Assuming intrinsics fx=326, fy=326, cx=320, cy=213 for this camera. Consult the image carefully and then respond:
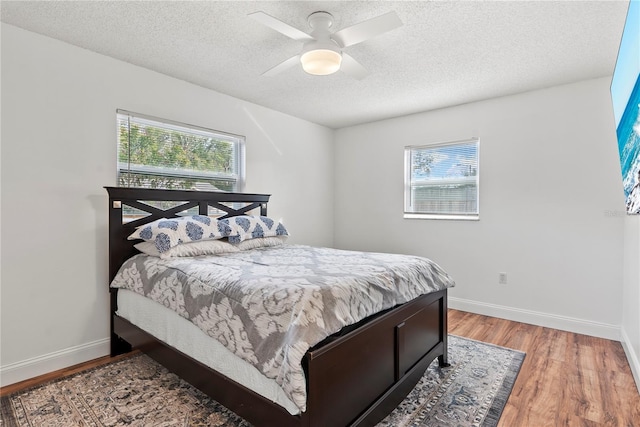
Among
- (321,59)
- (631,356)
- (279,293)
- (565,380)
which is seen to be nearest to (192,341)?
(279,293)

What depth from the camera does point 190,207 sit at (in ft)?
10.3

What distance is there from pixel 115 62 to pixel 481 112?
368 cm

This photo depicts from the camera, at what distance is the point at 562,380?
2.24 metres

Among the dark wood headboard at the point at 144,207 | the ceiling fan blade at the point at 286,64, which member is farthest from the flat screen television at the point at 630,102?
the dark wood headboard at the point at 144,207

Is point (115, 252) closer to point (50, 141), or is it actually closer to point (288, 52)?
point (50, 141)

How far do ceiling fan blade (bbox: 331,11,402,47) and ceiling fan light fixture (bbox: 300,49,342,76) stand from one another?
0.34 ft

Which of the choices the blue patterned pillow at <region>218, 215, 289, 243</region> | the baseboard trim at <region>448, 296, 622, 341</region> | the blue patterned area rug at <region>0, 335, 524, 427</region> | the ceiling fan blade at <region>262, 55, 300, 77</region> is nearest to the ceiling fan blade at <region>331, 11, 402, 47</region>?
the ceiling fan blade at <region>262, 55, 300, 77</region>

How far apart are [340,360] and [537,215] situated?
292 centimetres

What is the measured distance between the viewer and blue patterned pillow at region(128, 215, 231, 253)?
2457 millimetres

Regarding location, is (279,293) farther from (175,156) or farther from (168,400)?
(175,156)

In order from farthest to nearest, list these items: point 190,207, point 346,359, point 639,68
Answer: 1. point 190,207
2. point 639,68
3. point 346,359

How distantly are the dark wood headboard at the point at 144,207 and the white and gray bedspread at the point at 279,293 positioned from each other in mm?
190

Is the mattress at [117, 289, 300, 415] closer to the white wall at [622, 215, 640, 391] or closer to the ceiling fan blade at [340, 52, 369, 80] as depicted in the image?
the ceiling fan blade at [340, 52, 369, 80]

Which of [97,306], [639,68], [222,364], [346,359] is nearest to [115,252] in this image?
[97,306]
